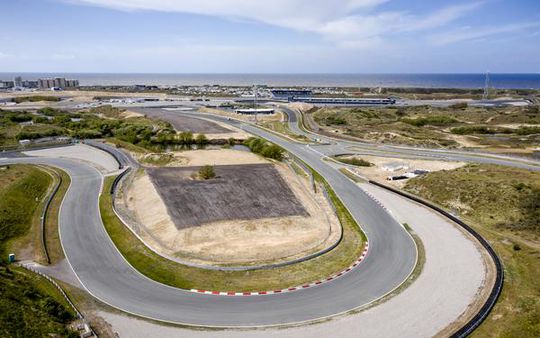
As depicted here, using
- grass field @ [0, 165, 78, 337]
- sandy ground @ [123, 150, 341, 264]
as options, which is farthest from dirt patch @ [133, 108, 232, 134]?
grass field @ [0, 165, 78, 337]

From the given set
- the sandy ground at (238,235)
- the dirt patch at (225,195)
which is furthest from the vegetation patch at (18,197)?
the dirt patch at (225,195)

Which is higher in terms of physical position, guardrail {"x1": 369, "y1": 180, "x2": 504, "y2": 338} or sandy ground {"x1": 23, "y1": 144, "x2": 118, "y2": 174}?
sandy ground {"x1": 23, "y1": 144, "x2": 118, "y2": 174}

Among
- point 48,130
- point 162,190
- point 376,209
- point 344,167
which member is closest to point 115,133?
point 48,130

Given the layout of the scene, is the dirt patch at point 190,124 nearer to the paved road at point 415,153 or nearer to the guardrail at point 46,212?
the paved road at point 415,153

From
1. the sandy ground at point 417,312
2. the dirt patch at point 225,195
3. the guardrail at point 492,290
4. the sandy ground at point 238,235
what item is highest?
the dirt patch at point 225,195

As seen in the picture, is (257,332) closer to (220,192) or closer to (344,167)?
(220,192)

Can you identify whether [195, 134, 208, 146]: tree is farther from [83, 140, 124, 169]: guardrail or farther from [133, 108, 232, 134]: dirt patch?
[83, 140, 124, 169]: guardrail
